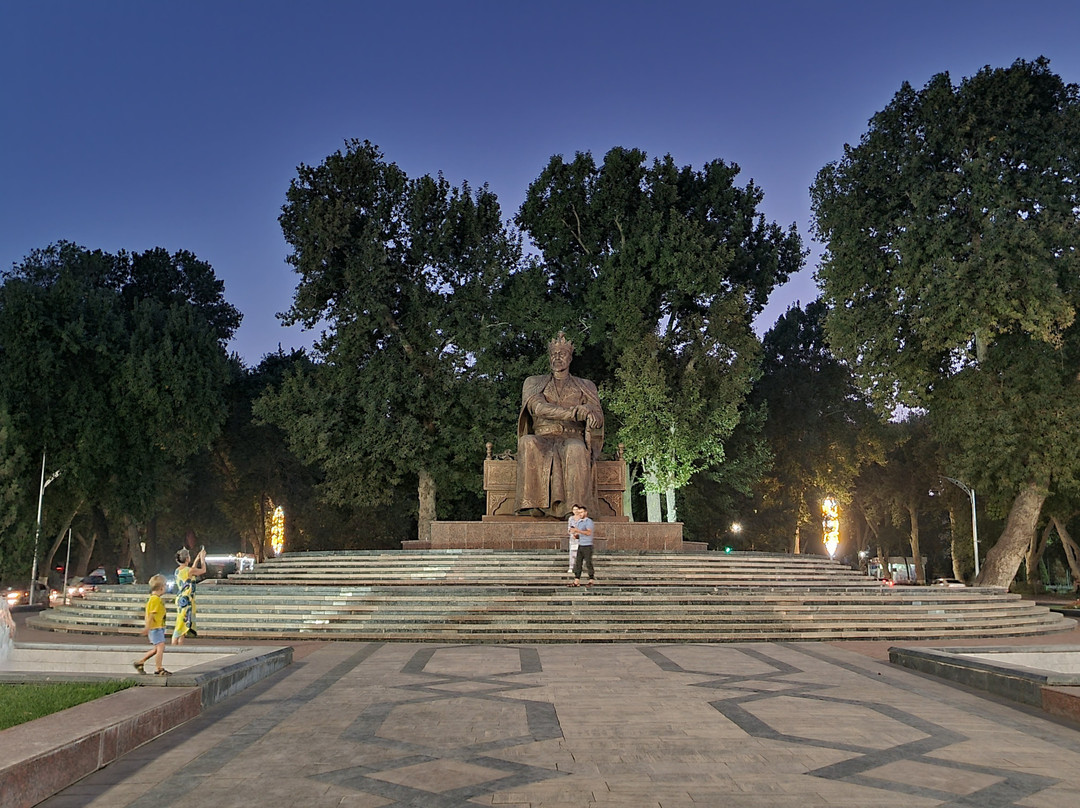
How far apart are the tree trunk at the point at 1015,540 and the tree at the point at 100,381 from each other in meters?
25.9

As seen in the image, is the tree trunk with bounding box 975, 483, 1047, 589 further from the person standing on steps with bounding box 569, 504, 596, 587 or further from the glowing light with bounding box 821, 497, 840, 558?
the person standing on steps with bounding box 569, 504, 596, 587

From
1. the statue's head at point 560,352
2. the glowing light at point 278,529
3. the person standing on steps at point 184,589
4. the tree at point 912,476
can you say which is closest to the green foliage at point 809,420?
the tree at point 912,476

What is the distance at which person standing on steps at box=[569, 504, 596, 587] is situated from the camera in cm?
1459

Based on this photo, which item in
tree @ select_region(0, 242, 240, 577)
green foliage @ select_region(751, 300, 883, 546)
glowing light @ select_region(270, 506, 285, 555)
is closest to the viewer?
tree @ select_region(0, 242, 240, 577)

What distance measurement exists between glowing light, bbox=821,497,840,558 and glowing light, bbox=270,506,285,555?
88.5ft

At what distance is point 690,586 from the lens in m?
15.2

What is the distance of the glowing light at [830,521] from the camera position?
4169 centimetres

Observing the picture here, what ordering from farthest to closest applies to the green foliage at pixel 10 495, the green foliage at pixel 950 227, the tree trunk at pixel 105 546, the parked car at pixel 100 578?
the tree trunk at pixel 105 546 → the parked car at pixel 100 578 → the green foliage at pixel 10 495 → the green foliage at pixel 950 227

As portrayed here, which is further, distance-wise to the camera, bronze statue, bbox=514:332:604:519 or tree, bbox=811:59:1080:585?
tree, bbox=811:59:1080:585

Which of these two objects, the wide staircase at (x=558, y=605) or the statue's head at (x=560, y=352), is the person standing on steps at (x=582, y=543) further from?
the statue's head at (x=560, y=352)

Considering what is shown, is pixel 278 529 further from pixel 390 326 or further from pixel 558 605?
pixel 558 605

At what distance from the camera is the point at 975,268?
23031 millimetres

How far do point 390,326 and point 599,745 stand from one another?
85.5ft

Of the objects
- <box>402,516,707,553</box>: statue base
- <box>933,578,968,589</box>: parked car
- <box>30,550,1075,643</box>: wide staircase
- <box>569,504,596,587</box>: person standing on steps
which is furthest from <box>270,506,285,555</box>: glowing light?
<box>569,504,596,587</box>: person standing on steps
